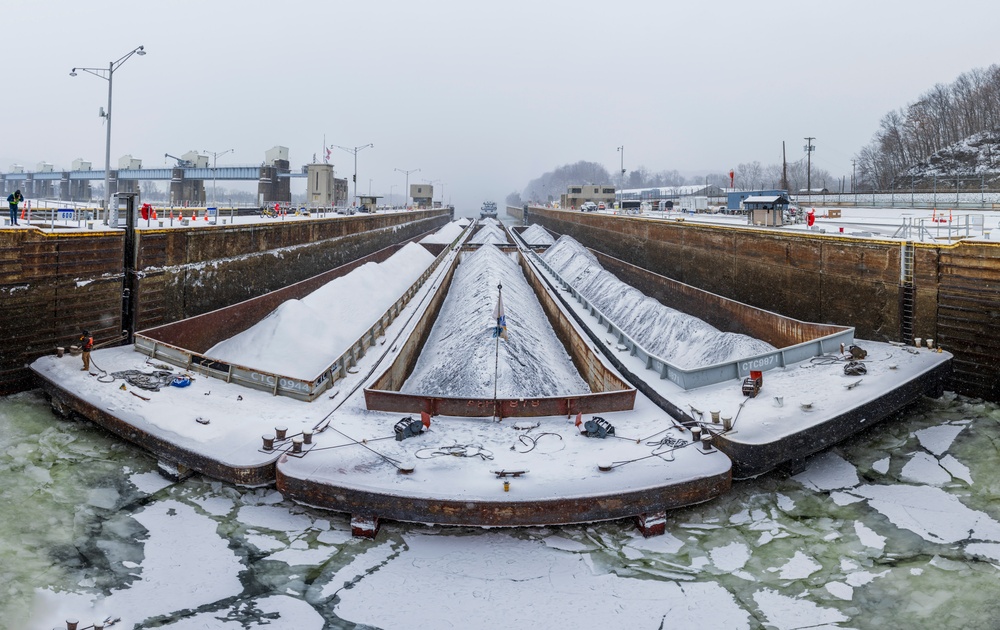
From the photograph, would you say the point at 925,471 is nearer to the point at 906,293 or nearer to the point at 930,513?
the point at 930,513

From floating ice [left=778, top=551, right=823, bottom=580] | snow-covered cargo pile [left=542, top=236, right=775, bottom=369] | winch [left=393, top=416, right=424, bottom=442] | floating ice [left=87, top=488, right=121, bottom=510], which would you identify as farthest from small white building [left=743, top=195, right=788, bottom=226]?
floating ice [left=87, top=488, right=121, bottom=510]

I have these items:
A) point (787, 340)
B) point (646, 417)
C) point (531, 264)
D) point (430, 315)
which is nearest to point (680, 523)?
point (646, 417)

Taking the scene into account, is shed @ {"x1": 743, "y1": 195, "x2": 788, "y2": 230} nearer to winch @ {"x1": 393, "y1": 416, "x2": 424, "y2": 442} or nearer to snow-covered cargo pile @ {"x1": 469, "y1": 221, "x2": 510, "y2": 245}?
snow-covered cargo pile @ {"x1": 469, "y1": 221, "x2": 510, "y2": 245}

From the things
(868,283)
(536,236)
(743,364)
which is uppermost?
(536,236)

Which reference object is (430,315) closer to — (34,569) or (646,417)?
(646,417)

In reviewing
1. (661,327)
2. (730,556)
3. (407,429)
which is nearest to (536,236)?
(661,327)
